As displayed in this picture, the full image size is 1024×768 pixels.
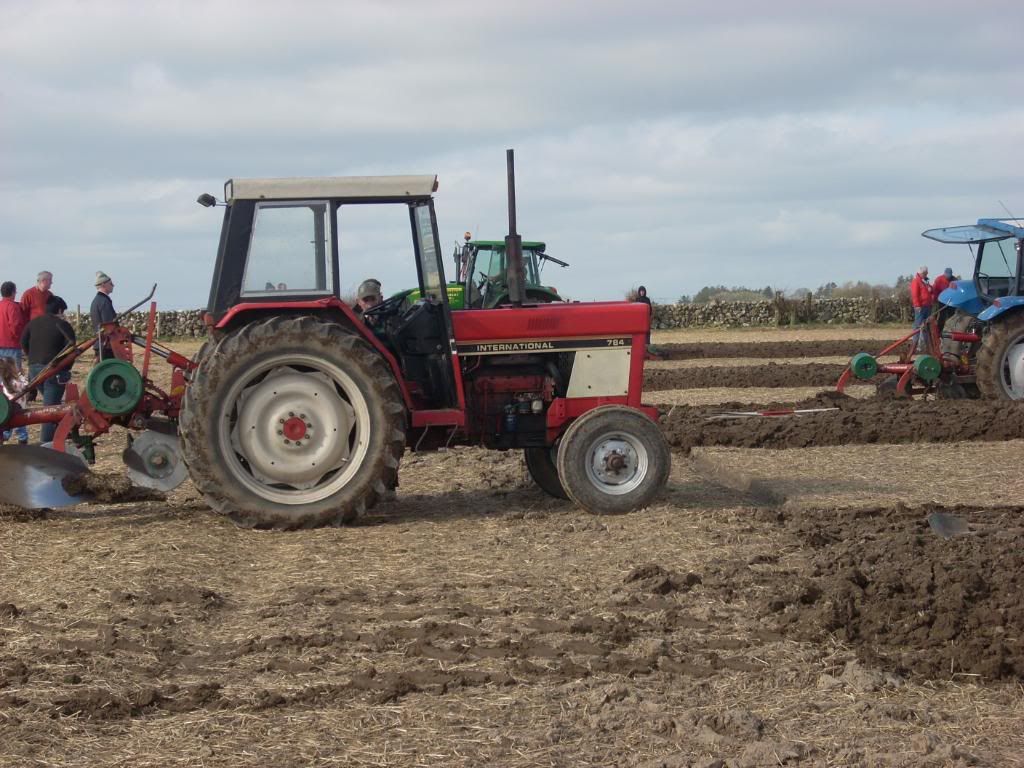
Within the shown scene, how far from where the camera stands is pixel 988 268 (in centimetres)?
1497

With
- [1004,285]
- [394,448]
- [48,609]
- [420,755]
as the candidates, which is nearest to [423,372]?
[394,448]

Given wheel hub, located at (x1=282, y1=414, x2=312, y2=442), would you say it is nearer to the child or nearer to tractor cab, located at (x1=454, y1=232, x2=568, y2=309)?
the child

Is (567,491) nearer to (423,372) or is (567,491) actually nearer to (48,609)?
(423,372)

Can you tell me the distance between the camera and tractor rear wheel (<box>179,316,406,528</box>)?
7.60m

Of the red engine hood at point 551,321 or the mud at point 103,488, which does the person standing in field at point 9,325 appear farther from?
the red engine hood at point 551,321

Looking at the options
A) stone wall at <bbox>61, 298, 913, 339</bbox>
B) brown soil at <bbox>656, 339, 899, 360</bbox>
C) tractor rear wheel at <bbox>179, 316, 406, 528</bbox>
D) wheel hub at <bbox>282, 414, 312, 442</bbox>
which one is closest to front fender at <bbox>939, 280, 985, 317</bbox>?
brown soil at <bbox>656, 339, 899, 360</bbox>

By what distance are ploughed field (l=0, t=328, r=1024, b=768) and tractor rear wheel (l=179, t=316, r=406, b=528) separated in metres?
0.23

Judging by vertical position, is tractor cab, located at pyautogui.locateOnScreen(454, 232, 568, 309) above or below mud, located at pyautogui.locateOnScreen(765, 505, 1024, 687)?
above

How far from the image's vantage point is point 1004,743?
4.16m

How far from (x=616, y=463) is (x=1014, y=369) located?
7.65 meters

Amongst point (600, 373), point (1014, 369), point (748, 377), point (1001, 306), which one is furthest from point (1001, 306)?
point (600, 373)

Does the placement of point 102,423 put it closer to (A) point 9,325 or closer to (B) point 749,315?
(A) point 9,325

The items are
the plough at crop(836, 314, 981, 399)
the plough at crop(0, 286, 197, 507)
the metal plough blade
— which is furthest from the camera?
Answer: the plough at crop(836, 314, 981, 399)

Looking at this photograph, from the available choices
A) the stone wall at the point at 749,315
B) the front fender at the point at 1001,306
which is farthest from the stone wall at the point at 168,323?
the front fender at the point at 1001,306
